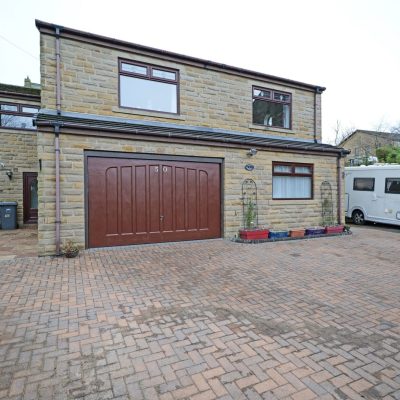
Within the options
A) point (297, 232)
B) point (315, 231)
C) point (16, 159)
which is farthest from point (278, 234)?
point (16, 159)

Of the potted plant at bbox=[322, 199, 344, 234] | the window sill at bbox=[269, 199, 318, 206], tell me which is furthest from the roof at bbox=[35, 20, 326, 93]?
the potted plant at bbox=[322, 199, 344, 234]

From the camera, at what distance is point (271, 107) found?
36.2 ft

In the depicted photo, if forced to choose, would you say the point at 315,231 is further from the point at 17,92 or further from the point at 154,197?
the point at 17,92

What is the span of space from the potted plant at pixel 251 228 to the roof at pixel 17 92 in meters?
10.8

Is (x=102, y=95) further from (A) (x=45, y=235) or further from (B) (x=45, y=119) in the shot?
(A) (x=45, y=235)

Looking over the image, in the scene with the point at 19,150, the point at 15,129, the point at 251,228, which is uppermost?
the point at 15,129

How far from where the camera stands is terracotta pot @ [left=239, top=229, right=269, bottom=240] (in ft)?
28.7

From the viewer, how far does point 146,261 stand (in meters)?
6.41

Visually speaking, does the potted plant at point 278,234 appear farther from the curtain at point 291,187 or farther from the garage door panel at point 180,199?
the garage door panel at point 180,199

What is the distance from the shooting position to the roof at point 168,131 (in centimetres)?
705

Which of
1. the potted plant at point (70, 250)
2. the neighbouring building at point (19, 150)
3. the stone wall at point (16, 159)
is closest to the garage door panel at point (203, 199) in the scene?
the potted plant at point (70, 250)

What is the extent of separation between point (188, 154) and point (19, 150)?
849 centimetres

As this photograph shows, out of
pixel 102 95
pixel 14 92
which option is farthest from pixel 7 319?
pixel 14 92

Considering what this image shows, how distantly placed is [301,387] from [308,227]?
8775 millimetres
